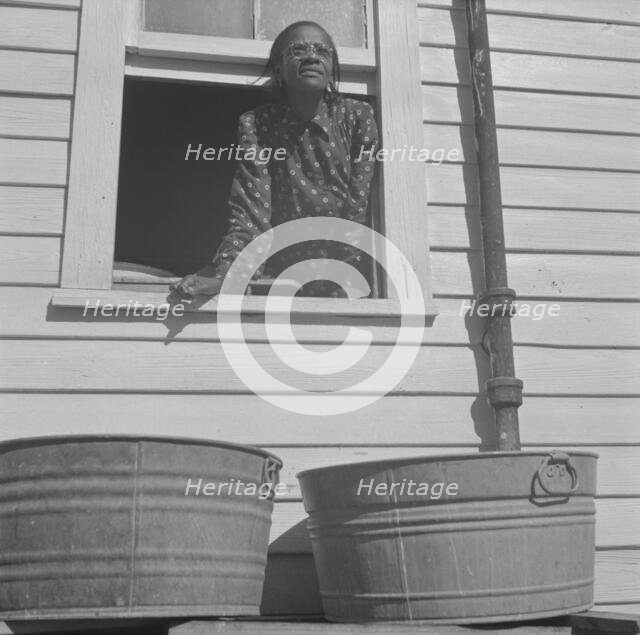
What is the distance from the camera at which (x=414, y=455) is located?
2746 mm

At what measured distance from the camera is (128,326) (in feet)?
9.55

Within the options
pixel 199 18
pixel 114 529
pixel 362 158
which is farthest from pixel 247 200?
pixel 114 529

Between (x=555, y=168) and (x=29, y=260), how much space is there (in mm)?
1955

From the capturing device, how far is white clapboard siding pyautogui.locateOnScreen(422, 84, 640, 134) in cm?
337

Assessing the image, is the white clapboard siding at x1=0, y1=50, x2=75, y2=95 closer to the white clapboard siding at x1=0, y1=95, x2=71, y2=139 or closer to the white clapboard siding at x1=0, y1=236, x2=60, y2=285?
the white clapboard siding at x1=0, y1=95, x2=71, y2=139

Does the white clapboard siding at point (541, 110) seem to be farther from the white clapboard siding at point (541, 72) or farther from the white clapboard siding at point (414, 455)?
the white clapboard siding at point (414, 455)

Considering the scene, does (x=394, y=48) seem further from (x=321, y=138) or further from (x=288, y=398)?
(x=288, y=398)

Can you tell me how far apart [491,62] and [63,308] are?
188 cm

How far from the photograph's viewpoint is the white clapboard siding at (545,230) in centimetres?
322

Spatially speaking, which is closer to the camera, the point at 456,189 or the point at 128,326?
the point at 128,326

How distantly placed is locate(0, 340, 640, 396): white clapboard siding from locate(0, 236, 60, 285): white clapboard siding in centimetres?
22

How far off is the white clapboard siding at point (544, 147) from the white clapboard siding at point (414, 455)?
3.58ft

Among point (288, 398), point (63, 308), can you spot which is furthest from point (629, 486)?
point (63, 308)

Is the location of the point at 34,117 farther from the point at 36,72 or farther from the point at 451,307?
the point at 451,307
